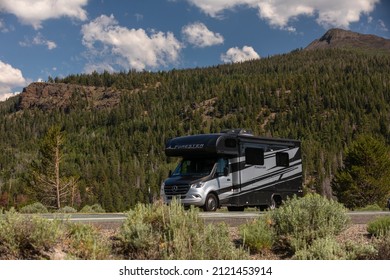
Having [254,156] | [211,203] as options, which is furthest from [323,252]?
[254,156]

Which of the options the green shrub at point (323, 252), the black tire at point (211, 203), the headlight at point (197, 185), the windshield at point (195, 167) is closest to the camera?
the green shrub at point (323, 252)

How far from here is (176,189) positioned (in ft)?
50.5

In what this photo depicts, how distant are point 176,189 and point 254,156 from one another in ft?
11.5

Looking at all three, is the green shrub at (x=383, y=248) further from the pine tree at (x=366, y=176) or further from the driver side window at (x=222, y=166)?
the pine tree at (x=366, y=176)

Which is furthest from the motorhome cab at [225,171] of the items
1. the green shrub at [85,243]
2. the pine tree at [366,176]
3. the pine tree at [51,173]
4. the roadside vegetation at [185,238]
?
the pine tree at [366,176]

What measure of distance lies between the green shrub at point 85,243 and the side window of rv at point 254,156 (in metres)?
9.29

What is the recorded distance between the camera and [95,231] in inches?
324

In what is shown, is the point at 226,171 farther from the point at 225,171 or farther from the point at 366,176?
the point at 366,176

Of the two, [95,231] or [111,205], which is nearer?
[95,231]

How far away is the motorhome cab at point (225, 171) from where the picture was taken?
50.4ft
